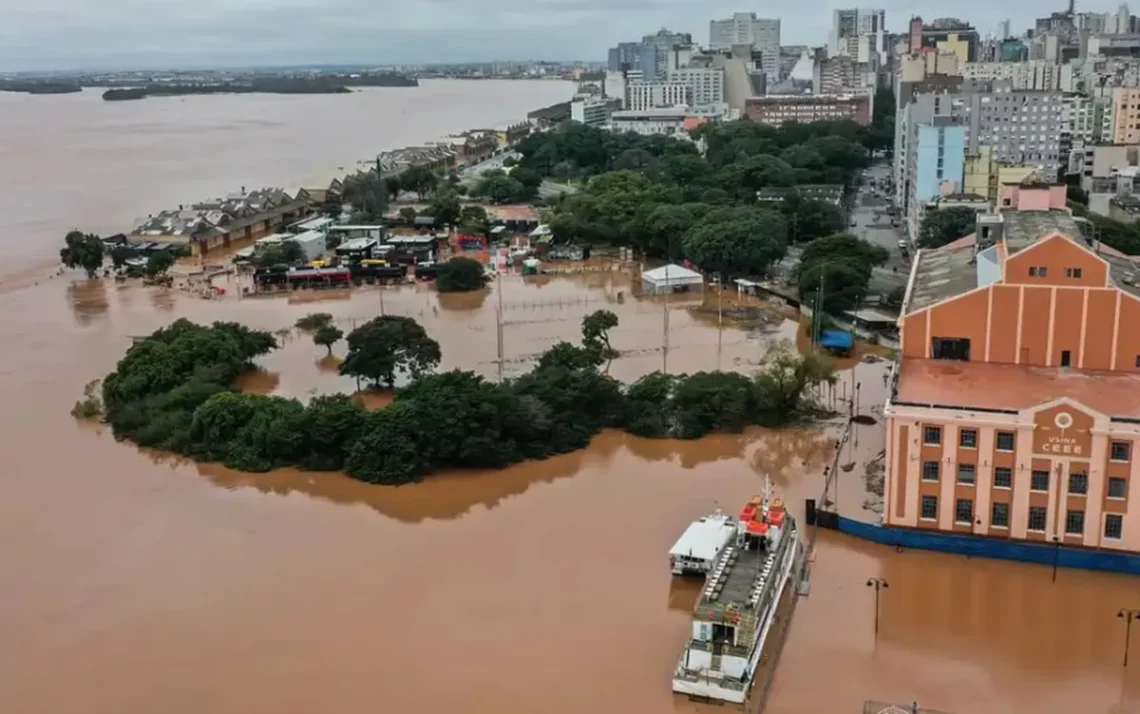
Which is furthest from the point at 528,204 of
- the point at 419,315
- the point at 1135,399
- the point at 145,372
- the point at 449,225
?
the point at 1135,399

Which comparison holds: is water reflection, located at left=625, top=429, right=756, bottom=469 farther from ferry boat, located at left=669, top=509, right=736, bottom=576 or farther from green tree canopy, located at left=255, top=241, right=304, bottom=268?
green tree canopy, located at left=255, top=241, right=304, bottom=268

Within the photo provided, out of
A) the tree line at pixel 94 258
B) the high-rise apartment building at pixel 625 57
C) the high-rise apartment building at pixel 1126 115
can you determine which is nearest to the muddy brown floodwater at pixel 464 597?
the tree line at pixel 94 258

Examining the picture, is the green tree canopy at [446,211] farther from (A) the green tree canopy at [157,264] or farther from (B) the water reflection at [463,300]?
(A) the green tree canopy at [157,264]

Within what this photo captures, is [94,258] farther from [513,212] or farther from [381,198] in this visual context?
Answer: [513,212]

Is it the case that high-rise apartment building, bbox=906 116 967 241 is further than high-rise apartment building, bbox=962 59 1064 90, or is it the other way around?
high-rise apartment building, bbox=962 59 1064 90

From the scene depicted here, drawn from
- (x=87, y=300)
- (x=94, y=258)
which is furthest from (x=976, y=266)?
(x=94, y=258)

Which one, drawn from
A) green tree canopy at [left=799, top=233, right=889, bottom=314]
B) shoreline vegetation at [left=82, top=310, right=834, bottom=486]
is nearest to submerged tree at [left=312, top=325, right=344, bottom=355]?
shoreline vegetation at [left=82, top=310, right=834, bottom=486]
